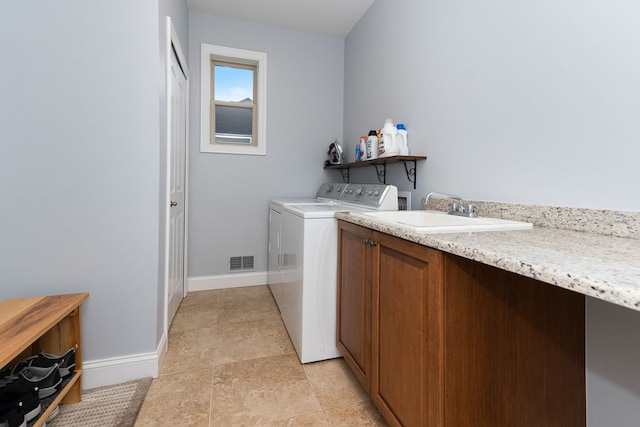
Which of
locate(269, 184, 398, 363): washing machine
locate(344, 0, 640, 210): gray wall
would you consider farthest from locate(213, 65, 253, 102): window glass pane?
locate(269, 184, 398, 363): washing machine

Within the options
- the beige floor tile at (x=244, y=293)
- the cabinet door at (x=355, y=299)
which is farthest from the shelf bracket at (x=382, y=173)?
the beige floor tile at (x=244, y=293)

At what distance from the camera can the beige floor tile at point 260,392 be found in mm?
1301

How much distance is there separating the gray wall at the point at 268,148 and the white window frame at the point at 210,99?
0.04 metres

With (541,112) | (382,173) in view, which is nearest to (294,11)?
(382,173)

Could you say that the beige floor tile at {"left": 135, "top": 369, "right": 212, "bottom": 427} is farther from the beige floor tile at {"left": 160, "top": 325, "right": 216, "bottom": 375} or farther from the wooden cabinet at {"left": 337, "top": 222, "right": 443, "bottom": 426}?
the wooden cabinet at {"left": 337, "top": 222, "right": 443, "bottom": 426}

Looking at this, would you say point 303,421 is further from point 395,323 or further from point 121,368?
point 121,368

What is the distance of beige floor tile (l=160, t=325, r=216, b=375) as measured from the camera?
5.43 feet

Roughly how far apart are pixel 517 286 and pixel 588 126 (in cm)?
66

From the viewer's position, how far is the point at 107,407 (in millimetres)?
1333

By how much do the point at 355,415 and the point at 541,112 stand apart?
4.98ft

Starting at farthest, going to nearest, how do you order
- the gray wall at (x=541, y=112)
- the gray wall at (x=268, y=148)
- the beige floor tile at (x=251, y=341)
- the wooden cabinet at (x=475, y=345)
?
the gray wall at (x=268, y=148) < the beige floor tile at (x=251, y=341) < the gray wall at (x=541, y=112) < the wooden cabinet at (x=475, y=345)

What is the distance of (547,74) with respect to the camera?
1188mm

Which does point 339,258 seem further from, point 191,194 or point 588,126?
point 191,194

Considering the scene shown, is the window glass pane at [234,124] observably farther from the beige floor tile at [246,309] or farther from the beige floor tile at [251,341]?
the beige floor tile at [251,341]
